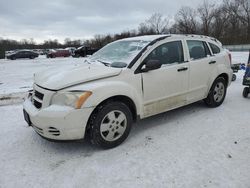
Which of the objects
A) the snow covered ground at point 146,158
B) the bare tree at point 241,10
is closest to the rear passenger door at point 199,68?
the snow covered ground at point 146,158

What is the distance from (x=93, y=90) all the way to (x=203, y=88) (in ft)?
8.65

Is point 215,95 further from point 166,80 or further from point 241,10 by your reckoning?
point 241,10

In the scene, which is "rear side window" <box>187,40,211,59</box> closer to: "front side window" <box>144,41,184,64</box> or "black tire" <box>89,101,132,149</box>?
"front side window" <box>144,41,184,64</box>

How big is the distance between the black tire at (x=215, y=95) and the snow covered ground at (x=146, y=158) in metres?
0.64

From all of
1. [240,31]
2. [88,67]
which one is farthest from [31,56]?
[240,31]

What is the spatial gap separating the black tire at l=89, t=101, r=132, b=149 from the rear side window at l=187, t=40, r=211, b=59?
195 centimetres

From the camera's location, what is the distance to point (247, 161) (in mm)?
2910

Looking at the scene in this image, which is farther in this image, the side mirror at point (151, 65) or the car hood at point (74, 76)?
the side mirror at point (151, 65)

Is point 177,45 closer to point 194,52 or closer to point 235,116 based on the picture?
point 194,52

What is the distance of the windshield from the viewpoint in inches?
147

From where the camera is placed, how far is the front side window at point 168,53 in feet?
12.5

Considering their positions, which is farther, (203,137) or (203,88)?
(203,88)

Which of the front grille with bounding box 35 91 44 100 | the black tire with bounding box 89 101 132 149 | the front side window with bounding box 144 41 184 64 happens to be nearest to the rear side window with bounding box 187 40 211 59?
the front side window with bounding box 144 41 184 64

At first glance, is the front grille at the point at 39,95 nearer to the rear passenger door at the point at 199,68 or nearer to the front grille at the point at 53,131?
the front grille at the point at 53,131
